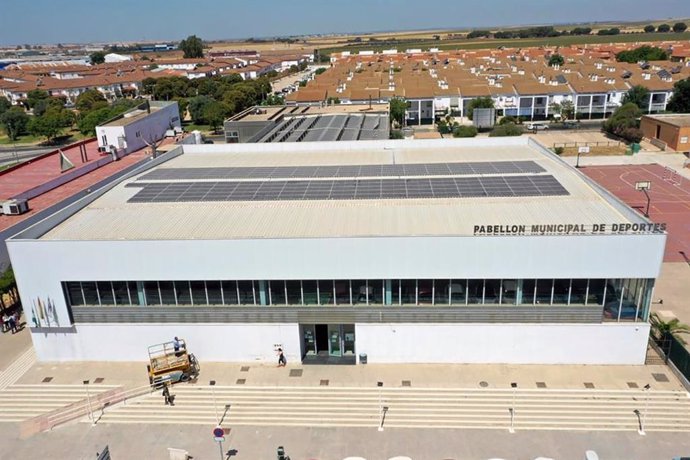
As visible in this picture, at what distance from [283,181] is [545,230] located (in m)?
15.9

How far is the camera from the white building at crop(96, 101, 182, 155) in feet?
172

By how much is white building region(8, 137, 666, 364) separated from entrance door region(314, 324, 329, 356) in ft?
0.38

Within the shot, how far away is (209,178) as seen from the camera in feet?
112

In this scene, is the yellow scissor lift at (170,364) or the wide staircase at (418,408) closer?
the wide staircase at (418,408)

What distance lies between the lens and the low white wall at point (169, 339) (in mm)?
26328

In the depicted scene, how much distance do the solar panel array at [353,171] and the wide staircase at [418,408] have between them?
14163mm

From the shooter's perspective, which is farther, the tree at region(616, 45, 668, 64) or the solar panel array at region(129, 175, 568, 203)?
the tree at region(616, 45, 668, 64)

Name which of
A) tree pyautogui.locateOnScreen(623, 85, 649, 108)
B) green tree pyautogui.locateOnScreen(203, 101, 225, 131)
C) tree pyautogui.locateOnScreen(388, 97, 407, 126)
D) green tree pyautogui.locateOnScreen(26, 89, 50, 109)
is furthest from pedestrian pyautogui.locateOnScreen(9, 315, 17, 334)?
green tree pyautogui.locateOnScreen(26, 89, 50, 109)

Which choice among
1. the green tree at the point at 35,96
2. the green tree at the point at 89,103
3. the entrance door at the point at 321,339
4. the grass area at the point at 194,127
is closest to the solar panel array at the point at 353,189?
the entrance door at the point at 321,339

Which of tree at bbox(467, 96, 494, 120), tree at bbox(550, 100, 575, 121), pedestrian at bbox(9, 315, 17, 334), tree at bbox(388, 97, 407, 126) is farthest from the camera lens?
tree at bbox(550, 100, 575, 121)

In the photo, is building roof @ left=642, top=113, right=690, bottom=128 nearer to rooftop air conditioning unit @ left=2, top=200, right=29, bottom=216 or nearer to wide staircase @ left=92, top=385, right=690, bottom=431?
wide staircase @ left=92, top=385, right=690, bottom=431

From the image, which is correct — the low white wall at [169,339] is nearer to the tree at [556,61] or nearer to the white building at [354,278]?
the white building at [354,278]

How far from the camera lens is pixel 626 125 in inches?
2904

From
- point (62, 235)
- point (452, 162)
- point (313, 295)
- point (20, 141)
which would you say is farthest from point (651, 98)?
point (20, 141)
